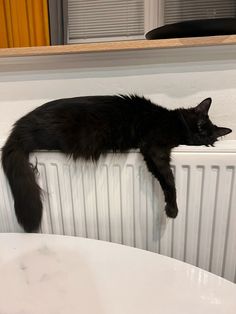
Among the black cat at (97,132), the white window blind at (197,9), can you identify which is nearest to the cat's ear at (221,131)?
the black cat at (97,132)

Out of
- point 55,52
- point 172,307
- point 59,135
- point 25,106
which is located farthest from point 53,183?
point 172,307

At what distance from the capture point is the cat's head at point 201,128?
3.04 feet

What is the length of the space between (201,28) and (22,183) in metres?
0.81

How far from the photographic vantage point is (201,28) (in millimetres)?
844

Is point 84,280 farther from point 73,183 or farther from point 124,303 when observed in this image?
point 73,183

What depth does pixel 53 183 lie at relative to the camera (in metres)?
0.99

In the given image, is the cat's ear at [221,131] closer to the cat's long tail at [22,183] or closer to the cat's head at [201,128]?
the cat's head at [201,128]

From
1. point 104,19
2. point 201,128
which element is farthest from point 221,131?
point 104,19

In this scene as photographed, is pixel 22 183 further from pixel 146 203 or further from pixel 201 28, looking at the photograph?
pixel 201 28

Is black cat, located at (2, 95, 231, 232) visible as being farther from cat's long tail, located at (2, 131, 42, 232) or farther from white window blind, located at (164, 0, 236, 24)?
white window blind, located at (164, 0, 236, 24)

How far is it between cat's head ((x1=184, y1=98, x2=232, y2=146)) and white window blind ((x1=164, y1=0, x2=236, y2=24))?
1.36 ft

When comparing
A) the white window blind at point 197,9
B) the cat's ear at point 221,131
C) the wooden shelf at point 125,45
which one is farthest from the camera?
the white window blind at point 197,9

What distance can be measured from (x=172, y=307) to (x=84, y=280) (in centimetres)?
25

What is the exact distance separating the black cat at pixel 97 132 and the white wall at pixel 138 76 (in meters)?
0.10
